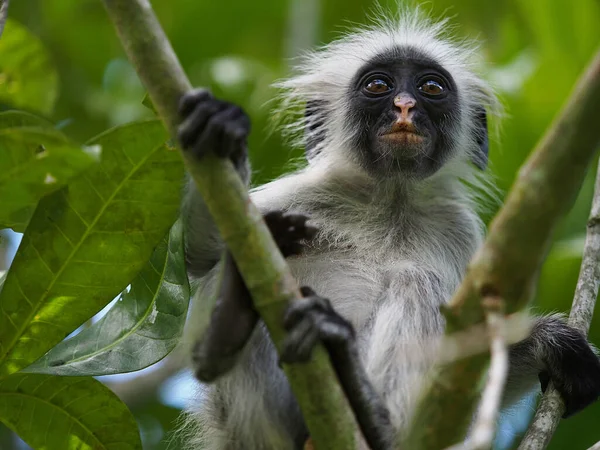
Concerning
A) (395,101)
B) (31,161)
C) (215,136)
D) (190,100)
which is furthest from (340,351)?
(395,101)

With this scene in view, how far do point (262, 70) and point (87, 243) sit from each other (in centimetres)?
477

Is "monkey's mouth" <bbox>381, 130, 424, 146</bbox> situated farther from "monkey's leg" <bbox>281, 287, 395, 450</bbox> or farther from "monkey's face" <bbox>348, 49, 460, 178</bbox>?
"monkey's leg" <bbox>281, 287, 395, 450</bbox>

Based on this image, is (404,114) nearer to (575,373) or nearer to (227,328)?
(575,373)

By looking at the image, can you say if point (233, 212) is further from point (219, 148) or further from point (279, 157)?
point (279, 157)

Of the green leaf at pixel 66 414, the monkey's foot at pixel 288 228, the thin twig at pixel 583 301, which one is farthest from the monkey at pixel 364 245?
the green leaf at pixel 66 414

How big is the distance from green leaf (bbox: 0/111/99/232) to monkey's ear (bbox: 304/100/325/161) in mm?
2848

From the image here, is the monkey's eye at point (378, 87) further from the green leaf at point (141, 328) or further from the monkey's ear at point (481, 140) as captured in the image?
the green leaf at point (141, 328)

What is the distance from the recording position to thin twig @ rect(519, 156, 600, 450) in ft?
15.4

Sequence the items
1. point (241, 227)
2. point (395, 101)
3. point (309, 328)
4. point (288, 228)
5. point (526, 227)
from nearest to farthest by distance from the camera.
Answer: point (526, 227)
point (241, 227)
point (309, 328)
point (288, 228)
point (395, 101)

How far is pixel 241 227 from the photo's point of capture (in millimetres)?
3365

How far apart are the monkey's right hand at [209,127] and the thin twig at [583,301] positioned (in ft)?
6.93

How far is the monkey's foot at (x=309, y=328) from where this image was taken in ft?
11.5

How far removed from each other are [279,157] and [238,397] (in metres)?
3.63

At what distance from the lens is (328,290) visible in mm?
5238
